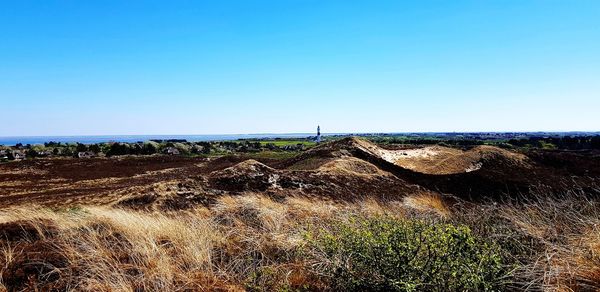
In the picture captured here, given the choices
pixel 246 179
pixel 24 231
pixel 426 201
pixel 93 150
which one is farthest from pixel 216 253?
pixel 93 150

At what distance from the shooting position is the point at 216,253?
573 centimetres

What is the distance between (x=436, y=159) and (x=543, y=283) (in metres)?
21.0

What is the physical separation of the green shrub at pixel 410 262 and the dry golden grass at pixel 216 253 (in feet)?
0.91

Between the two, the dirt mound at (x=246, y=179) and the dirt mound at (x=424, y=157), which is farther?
the dirt mound at (x=424, y=157)

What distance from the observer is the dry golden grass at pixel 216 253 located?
4254 millimetres

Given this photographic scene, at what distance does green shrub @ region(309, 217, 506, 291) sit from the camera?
385 cm

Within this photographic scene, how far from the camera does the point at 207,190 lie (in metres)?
12.4

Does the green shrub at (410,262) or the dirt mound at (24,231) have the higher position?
the green shrub at (410,262)

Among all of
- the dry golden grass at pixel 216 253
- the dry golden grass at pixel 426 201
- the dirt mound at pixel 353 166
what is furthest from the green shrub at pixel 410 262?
the dirt mound at pixel 353 166

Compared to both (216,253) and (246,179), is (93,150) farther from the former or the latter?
(216,253)

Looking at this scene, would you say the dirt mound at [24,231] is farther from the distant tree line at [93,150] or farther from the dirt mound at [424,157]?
the distant tree line at [93,150]

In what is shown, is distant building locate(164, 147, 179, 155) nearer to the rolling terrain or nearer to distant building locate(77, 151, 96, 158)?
distant building locate(77, 151, 96, 158)

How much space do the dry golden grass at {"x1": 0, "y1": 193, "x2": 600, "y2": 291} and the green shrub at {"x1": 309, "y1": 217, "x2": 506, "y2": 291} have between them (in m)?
0.28

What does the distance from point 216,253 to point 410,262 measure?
305cm
